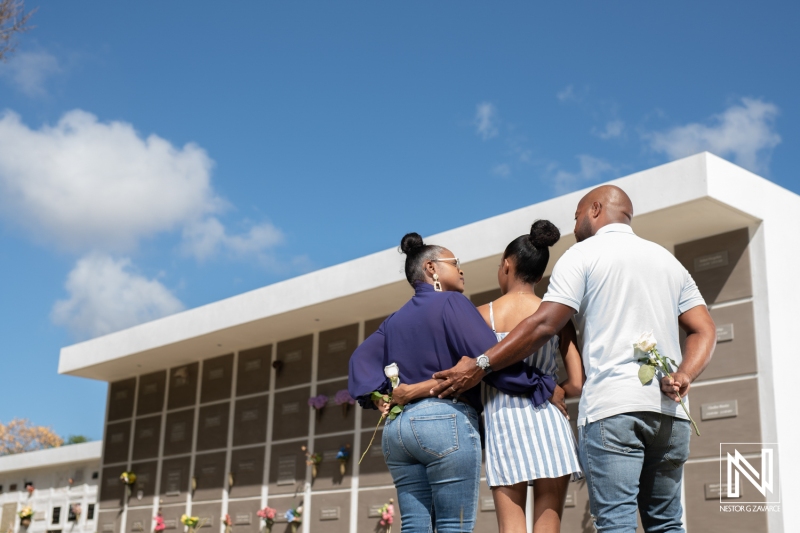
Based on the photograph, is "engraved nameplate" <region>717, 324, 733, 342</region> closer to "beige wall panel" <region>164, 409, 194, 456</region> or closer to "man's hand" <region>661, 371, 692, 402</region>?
"man's hand" <region>661, 371, 692, 402</region>

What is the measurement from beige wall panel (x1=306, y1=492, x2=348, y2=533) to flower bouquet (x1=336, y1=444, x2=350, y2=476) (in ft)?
0.79

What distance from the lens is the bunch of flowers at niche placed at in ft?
30.6

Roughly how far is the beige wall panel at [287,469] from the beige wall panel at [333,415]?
1.13 ft

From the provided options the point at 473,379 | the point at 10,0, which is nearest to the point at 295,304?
the point at 10,0

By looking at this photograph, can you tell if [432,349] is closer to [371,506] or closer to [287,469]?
[371,506]

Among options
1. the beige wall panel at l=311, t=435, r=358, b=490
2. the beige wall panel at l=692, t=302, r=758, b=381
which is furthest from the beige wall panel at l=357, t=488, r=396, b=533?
the beige wall panel at l=692, t=302, r=758, b=381

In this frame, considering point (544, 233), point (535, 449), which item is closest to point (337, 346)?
point (544, 233)

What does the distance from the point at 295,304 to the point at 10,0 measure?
404 cm

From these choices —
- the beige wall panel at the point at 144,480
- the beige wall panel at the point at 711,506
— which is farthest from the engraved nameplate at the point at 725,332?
the beige wall panel at the point at 144,480

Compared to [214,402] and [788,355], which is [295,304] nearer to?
[214,402]

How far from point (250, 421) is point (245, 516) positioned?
1.02 meters

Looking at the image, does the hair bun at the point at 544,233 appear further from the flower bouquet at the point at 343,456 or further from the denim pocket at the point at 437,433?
the flower bouquet at the point at 343,456

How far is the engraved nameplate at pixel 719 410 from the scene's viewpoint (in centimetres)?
632

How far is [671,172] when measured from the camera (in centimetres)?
629
